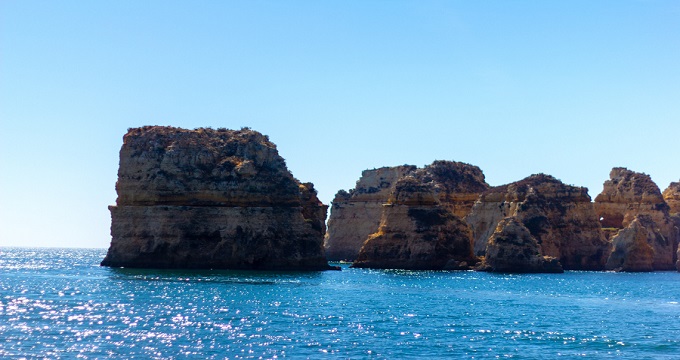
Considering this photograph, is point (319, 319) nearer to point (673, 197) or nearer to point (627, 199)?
point (627, 199)

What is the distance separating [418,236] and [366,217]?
163ft

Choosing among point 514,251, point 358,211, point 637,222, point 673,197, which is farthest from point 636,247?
point 358,211

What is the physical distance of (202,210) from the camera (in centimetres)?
9338

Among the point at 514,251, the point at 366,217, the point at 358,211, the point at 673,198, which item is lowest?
the point at 514,251

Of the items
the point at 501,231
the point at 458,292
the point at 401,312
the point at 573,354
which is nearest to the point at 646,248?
the point at 501,231

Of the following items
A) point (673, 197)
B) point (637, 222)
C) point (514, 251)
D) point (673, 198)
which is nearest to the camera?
point (514, 251)

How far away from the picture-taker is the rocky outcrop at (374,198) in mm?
148875

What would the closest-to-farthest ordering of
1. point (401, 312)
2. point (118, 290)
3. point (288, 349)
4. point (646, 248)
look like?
point (288, 349) < point (401, 312) < point (118, 290) < point (646, 248)

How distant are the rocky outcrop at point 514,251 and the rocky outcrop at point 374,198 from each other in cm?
3584

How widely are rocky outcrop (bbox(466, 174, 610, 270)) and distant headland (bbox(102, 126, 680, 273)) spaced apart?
160 mm

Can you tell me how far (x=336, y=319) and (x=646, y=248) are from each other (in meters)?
87.4

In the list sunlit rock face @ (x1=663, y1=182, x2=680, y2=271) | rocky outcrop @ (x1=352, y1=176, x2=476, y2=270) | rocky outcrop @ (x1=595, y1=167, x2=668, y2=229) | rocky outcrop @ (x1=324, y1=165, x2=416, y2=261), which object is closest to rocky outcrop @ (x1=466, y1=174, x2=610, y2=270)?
rocky outcrop @ (x1=595, y1=167, x2=668, y2=229)

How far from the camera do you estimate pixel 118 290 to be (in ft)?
219

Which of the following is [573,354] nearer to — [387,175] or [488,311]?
[488,311]
